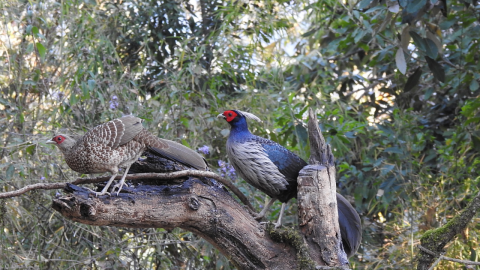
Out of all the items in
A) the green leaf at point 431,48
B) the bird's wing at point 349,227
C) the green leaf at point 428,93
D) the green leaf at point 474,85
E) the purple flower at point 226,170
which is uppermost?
the green leaf at point 431,48

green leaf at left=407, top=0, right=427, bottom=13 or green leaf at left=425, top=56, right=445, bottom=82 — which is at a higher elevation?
green leaf at left=407, top=0, right=427, bottom=13

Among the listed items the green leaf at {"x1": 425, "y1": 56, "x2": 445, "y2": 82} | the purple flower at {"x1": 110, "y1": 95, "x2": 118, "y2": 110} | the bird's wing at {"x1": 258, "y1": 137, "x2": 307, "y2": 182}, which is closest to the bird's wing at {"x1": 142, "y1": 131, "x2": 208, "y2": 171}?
the bird's wing at {"x1": 258, "y1": 137, "x2": 307, "y2": 182}

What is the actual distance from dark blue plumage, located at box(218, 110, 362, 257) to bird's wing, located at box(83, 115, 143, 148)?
63 centimetres

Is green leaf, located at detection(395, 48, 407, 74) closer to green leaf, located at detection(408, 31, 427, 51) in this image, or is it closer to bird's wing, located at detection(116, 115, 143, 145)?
green leaf, located at detection(408, 31, 427, 51)

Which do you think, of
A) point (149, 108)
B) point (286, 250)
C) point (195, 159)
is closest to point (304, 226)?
point (286, 250)

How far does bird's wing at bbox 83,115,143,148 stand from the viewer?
231cm

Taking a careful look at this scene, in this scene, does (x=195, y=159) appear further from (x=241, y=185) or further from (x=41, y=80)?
(x=41, y=80)

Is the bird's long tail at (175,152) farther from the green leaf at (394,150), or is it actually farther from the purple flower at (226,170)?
the green leaf at (394,150)

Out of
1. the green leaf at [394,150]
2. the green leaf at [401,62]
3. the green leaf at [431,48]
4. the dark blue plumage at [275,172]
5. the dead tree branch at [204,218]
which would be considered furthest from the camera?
the green leaf at [394,150]

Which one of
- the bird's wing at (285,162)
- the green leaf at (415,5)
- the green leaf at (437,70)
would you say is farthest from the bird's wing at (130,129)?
the green leaf at (437,70)

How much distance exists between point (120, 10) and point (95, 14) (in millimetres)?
229

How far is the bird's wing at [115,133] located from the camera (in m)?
2.31

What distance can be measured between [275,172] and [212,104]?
1.77m

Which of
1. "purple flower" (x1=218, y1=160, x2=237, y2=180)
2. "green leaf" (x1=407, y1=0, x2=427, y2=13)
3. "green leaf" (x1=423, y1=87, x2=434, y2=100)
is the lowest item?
"purple flower" (x1=218, y1=160, x2=237, y2=180)
